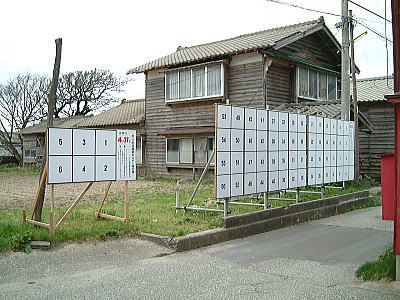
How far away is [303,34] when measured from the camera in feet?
62.0

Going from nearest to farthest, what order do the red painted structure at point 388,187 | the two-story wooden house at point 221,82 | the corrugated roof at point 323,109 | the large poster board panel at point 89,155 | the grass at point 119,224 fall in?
the red painted structure at point 388,187, the grass at point 119,224, the large poster board panel at point 89,155, the corrugated roof at point 323,109, the two-story wooden house at point 221,82

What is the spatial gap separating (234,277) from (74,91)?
4297 cm

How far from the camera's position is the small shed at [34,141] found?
35.2 m

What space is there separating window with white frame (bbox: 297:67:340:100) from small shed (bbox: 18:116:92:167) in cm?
2062

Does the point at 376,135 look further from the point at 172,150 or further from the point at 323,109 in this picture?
the point at 172,150

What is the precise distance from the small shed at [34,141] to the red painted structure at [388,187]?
3138 cm

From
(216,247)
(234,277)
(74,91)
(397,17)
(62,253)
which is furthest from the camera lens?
(74,91)

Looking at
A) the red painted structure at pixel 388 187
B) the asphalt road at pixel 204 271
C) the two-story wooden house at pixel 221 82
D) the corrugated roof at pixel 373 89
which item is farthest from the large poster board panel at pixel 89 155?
the corrugated roof at pixel 373 89

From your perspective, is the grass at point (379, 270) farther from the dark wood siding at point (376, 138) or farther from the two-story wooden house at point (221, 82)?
the dark wood siding at point (376, 138)

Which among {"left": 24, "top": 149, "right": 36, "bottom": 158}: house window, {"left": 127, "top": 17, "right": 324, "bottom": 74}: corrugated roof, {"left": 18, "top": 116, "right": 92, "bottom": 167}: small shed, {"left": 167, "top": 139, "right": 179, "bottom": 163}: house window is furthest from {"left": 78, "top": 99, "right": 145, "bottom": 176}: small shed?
{"left": 24, "top": 149, "right": 36, "bottom": 158}: house window

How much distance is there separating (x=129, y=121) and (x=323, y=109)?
10601mm

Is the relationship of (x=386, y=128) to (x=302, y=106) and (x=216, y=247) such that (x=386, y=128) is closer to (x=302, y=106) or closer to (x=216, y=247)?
(x=302, y=106)

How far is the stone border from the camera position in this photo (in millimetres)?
7480

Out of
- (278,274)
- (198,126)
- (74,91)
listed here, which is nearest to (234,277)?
(278,274)
